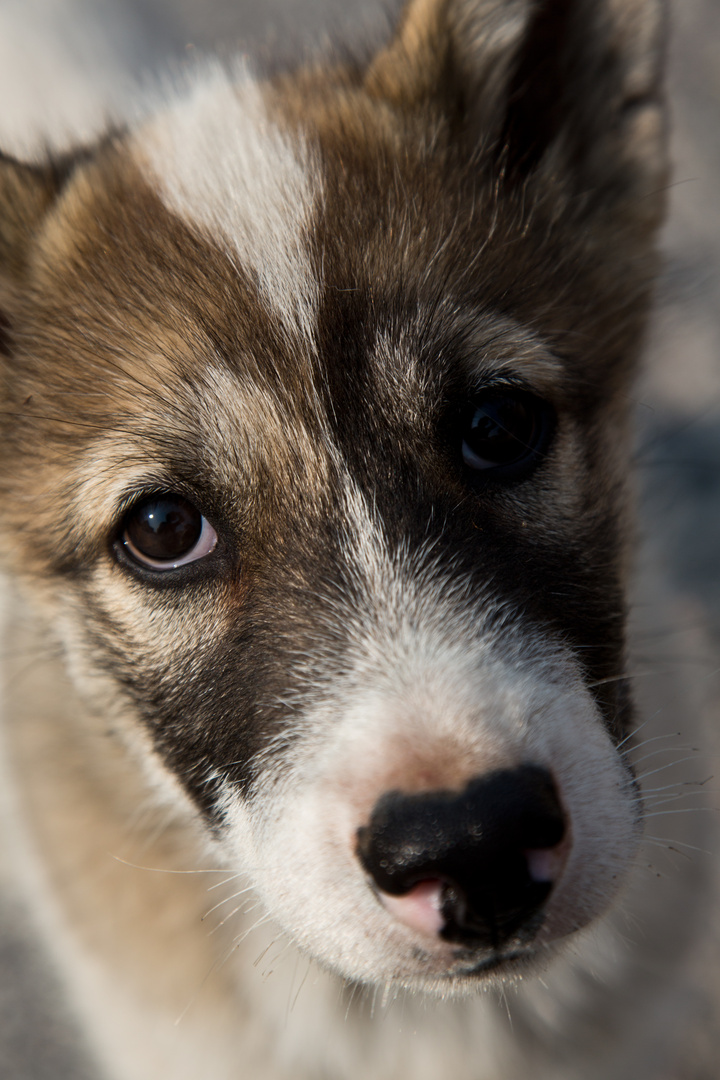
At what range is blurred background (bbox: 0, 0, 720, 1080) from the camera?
8.16ft

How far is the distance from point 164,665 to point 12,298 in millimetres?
852

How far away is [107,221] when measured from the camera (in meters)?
1.86

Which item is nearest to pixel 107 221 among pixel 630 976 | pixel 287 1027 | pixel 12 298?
pixel 12 298

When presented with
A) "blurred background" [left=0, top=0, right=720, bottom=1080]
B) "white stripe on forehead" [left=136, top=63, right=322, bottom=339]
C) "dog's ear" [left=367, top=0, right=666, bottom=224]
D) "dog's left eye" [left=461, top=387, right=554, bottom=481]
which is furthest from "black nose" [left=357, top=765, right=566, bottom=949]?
"dog's ear" [left=367, top=0, right=666, bottom=224]

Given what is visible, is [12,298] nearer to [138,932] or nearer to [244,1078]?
[138,932]

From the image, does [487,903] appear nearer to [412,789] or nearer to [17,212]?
[412,789]

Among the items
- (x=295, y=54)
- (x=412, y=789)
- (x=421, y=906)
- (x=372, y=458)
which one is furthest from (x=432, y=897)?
(x=295, y=54)

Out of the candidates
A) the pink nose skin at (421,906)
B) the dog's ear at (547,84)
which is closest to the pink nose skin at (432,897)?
the pink nose skin at (421,906)

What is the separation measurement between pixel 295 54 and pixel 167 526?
1445 mm

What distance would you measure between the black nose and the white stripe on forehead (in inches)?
33.2

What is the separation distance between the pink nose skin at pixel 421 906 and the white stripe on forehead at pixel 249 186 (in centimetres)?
94

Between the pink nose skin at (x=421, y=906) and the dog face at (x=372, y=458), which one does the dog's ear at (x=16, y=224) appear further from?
the pink nose skin at (x=421, y=906)

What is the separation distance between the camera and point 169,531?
1.69 meters

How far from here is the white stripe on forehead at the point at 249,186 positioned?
1.66 m
